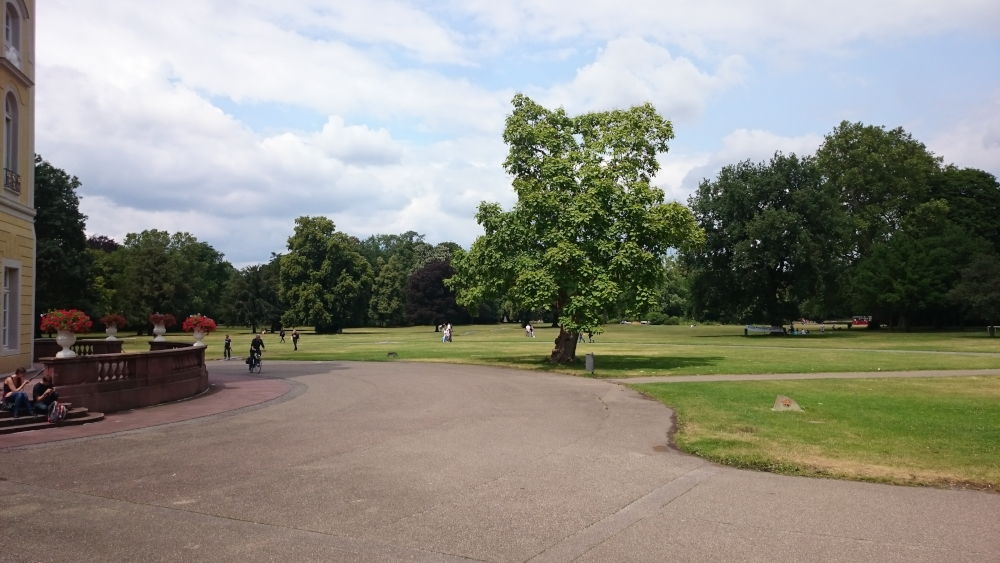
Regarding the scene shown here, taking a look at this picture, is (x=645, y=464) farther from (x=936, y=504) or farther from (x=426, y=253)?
(x=426, y=253)

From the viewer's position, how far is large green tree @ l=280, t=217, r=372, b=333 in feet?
303

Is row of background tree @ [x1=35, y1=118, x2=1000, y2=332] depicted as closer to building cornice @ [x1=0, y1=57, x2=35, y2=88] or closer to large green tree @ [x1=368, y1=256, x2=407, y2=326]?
large green tree @ [x1=368, y1=256, x2=407, y2=326]

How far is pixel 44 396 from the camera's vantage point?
14609 millimetres

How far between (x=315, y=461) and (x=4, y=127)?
18.5 m

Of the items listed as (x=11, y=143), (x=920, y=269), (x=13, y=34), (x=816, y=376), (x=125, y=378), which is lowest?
(x=816, y=376)

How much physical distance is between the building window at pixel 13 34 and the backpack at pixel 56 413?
14029 millimetres

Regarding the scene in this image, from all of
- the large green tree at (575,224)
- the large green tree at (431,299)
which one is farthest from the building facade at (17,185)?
the large green tree at (431,299)

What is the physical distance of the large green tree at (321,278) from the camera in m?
92.4

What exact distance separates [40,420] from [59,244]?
195 feet

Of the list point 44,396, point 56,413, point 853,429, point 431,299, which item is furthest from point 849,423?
point 431,299

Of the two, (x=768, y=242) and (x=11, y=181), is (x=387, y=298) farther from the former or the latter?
(x=11, y=181)

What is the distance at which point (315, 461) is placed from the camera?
11.1m

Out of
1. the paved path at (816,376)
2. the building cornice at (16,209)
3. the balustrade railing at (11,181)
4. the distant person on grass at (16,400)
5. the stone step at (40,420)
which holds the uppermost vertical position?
the balustrade railing at (11,181)

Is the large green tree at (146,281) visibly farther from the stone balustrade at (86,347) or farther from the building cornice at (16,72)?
the building cornice at (16,72)
